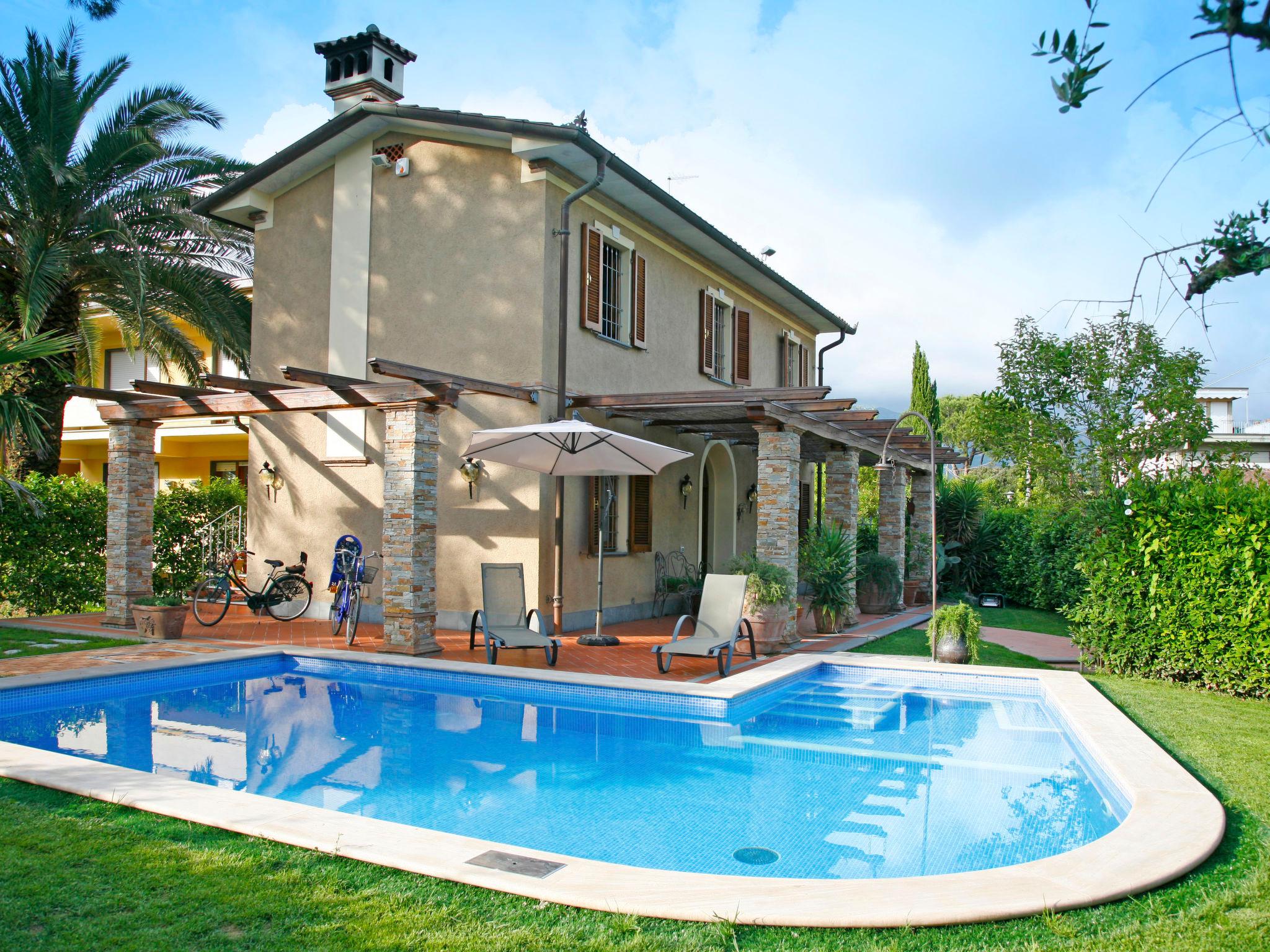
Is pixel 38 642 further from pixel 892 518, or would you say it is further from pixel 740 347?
pixel 892 518

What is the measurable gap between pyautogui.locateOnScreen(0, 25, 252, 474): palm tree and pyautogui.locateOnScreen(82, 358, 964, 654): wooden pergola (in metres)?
1.91

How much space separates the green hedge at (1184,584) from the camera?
861 centimetres

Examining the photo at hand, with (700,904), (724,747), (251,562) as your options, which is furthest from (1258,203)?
(251,562)

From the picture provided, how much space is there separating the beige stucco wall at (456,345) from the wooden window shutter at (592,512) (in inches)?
4.0

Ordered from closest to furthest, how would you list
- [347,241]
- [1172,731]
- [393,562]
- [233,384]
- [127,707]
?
1. [1172,731]
2. [127,707]
3. [393,562]
4. [233,384]
5. [347,241]

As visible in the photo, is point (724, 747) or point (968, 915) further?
point (724, 747)

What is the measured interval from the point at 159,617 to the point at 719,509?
1016cm

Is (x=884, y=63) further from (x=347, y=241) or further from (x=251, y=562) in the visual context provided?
(x=251, y=562)

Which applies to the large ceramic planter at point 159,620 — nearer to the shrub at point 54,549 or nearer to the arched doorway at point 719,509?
the shrub at point 54,549

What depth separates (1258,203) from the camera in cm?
201

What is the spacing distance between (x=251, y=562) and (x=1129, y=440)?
14.9 meters

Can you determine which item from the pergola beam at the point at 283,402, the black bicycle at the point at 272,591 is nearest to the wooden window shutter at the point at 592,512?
the pergola beam at the point at 283,402

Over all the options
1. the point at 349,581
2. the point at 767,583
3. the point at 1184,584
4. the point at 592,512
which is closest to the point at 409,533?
the point at 349,581

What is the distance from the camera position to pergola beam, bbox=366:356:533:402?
31.2 ft
